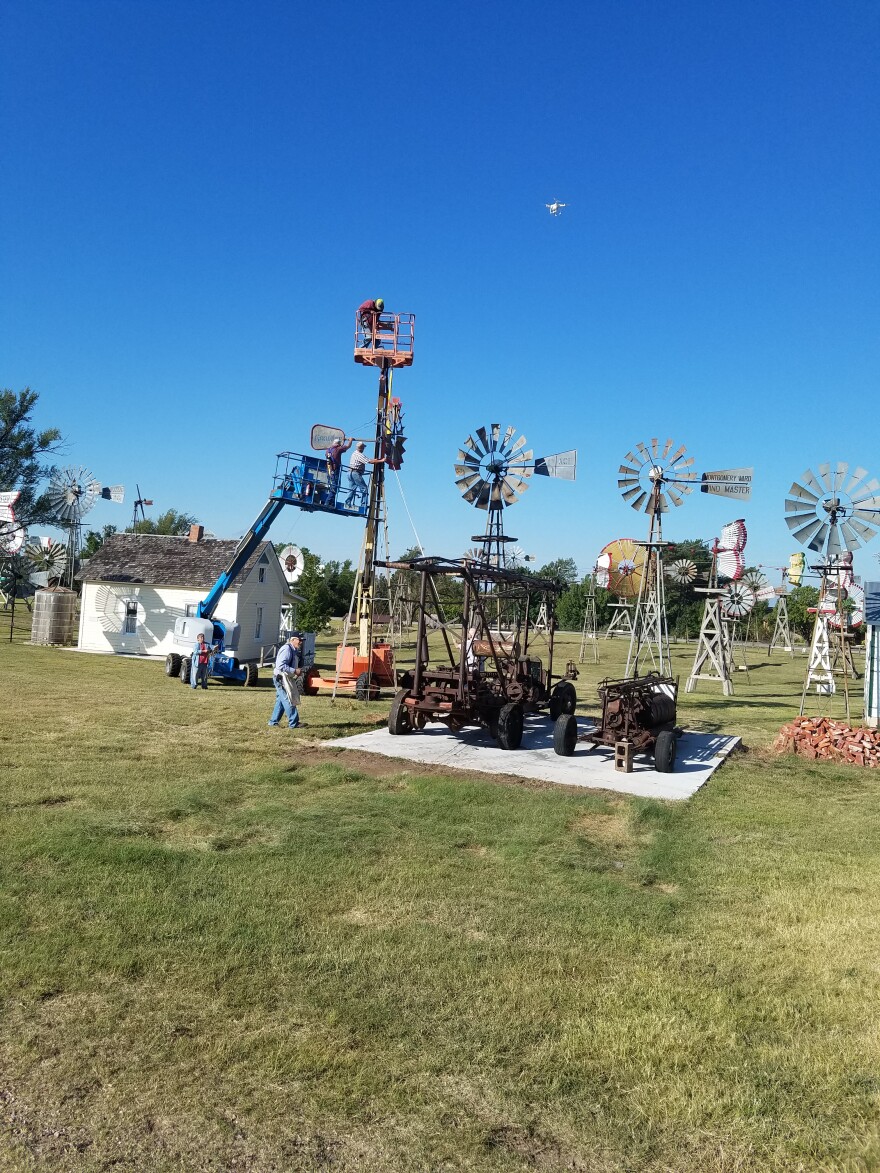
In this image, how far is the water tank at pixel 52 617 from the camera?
32.1 m

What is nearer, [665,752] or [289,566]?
[665,752]

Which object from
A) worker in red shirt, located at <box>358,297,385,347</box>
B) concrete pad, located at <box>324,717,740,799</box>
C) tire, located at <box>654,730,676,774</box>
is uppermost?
worker in red shirt, located at <box>358,297,385,347</box>

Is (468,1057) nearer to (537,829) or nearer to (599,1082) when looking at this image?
(599,1082)

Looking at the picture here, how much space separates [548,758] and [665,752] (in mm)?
1960

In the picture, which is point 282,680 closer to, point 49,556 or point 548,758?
point 548,758

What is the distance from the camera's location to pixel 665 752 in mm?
12891

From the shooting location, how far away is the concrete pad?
12.2 m

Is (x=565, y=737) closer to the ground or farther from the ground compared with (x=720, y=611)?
closer to the ground

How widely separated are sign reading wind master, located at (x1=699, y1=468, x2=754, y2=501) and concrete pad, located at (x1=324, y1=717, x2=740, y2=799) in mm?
7259

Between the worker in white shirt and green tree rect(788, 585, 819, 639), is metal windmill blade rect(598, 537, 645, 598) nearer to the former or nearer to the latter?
green tree rect(788, 585, 819, 639)

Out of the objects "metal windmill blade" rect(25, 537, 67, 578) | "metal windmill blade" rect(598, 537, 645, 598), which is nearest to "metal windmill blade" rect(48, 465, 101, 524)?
"metal windmill blade" rect(25, 537, 67, 578)

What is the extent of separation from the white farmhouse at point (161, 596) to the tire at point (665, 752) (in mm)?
19298

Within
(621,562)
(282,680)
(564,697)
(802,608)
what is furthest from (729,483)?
(802,608)

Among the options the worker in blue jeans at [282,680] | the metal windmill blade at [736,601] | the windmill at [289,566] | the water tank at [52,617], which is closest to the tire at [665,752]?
the worker in blue jeans at [282,680]
